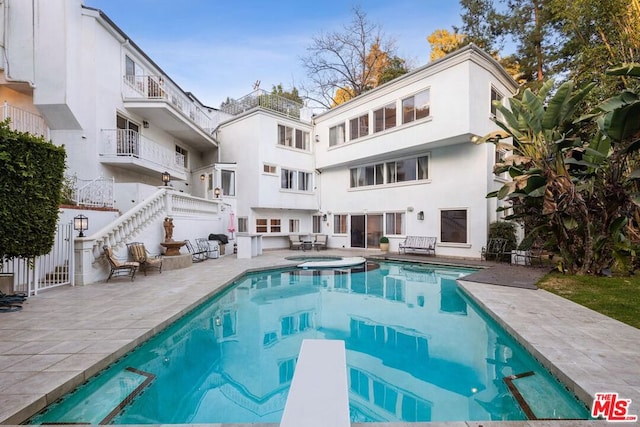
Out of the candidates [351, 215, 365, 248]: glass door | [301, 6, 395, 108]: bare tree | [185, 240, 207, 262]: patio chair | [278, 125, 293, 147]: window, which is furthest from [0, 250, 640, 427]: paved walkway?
[301, 6, 395, 108]: bare tree

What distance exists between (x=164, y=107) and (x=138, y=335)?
41.9ft

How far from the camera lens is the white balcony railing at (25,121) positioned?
35.1ft

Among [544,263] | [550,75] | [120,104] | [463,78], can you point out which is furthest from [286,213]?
[550,75]

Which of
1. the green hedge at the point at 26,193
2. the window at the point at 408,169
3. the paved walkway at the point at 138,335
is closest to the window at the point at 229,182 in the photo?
the window at the point at 408,169

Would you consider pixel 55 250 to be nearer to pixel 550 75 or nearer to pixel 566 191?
pixel 566 191

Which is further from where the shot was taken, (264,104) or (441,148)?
(264,104)

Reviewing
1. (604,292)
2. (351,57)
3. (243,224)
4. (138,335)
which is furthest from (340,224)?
(138,335)

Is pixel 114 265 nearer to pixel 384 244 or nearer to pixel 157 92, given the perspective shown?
pixel 157 92

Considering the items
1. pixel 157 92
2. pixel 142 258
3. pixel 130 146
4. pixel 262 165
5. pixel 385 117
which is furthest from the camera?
pixel 262 165

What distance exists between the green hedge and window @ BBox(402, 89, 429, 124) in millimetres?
14401

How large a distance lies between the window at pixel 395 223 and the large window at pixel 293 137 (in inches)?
310

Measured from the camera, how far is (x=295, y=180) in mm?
20453

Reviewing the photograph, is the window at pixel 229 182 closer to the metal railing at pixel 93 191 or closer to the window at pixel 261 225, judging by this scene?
the window at pixel 261 225

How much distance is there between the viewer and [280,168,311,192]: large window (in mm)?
19797
